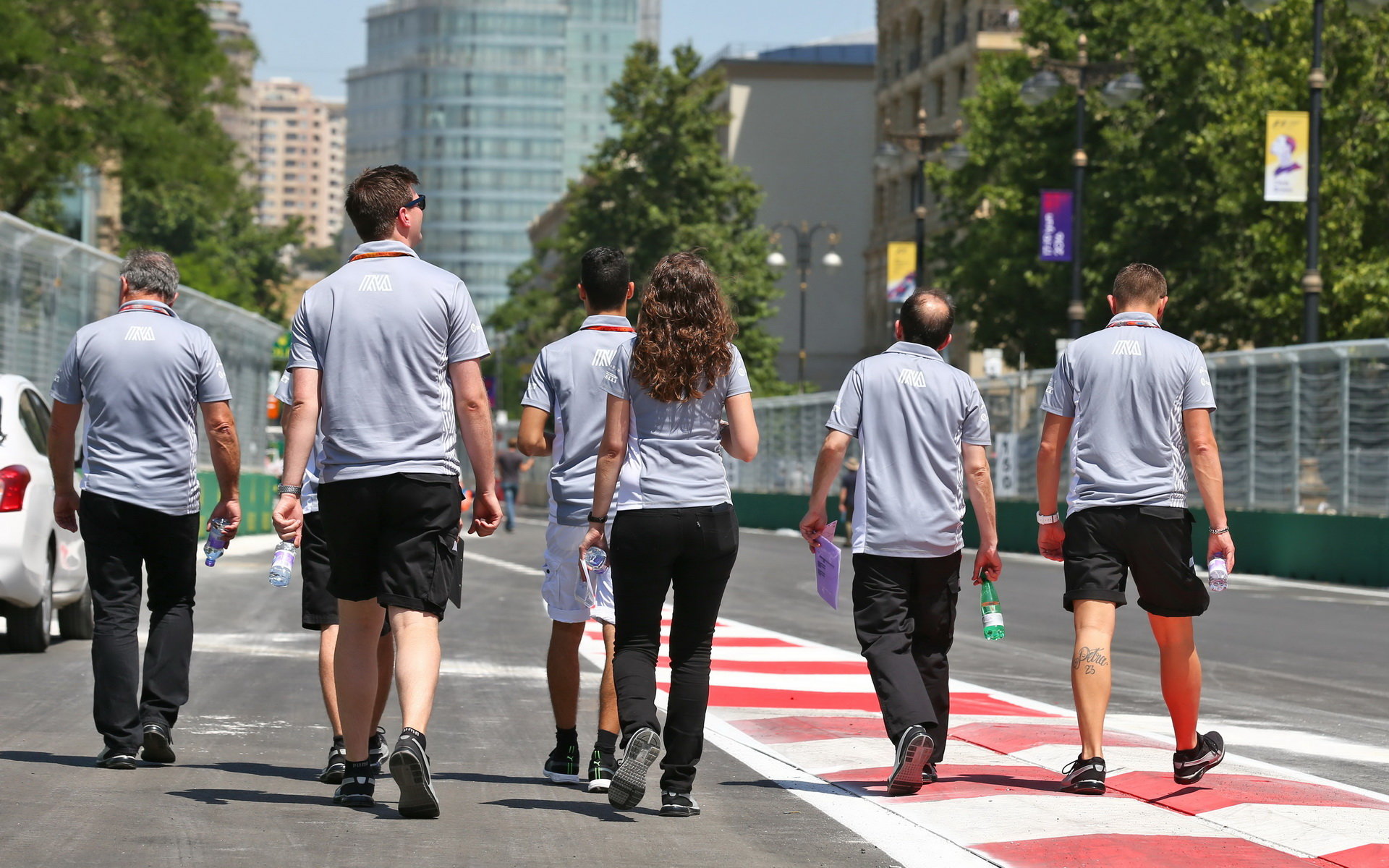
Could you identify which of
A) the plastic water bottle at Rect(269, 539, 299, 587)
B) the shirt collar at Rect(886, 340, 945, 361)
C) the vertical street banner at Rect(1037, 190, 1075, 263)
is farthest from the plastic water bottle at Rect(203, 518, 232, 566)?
the vertical street banner at Rect(1037, 190, 1075, 263)

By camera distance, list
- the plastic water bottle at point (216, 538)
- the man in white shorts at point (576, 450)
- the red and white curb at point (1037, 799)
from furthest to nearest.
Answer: the plastic water bottle at point (216, 538) < the man in white shorts at point (576, 450) < the red and white curb at point (1037, 799)

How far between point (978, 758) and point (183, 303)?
1983 cm

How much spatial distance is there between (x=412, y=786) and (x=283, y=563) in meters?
0.89

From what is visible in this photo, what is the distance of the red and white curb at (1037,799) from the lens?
5.81 m

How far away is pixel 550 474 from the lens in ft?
23.2

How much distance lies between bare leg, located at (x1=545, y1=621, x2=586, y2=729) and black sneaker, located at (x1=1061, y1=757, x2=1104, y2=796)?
5.64 feet

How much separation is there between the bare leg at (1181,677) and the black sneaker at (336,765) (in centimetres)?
282

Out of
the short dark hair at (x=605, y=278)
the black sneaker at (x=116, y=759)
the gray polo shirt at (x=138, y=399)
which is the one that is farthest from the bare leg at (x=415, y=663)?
the gray polo shirt at (x=138, y=399)

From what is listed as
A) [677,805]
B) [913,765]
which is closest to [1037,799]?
[913,765]

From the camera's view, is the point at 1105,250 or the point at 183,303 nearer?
the point at 183,303

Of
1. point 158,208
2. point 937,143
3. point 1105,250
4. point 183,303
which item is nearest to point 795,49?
point 158,208

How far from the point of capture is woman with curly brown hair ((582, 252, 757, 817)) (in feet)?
20.7

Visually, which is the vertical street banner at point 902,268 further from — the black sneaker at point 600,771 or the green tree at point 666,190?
the black sneaker at point 600,771

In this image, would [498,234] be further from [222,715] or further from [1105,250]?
[222,715]
